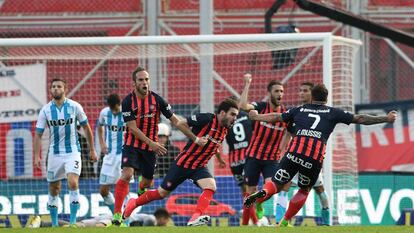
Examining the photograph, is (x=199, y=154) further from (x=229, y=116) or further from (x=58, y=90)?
(x=58, y=90)

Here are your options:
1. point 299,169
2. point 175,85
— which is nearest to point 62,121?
point 299,169

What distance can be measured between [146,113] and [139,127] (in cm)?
21

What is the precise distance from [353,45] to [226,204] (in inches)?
127

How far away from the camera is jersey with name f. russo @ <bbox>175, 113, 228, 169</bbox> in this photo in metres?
17.7

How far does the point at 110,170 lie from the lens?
21.0 m

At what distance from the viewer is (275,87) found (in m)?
19.2

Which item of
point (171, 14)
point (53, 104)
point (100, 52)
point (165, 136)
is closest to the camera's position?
point (53, 104)

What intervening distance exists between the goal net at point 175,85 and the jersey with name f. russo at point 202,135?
3.41 m

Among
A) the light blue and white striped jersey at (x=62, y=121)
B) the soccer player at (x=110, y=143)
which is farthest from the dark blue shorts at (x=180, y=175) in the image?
the soccer player at (x=110, y=143)

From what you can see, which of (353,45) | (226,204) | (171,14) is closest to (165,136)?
(226,204)

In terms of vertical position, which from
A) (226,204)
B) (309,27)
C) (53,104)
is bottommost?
(226,204)

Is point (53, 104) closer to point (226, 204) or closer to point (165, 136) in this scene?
point (165, 136)

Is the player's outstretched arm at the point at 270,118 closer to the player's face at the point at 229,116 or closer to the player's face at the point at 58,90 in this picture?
the player's face at the point at 229,116

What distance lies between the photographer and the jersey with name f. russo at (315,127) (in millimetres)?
16438
